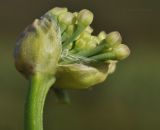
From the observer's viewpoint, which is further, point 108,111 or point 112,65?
point 108,111

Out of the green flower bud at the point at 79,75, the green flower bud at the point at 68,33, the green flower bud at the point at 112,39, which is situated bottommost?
the green flower bud at the point at 79,75

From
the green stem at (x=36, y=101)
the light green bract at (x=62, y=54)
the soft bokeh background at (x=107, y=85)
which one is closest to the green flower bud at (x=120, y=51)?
the light green bract at (x=62, y=54)

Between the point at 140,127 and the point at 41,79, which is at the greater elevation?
the point at 140,127

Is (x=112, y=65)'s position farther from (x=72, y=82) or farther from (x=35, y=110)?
(x=35, y=110)

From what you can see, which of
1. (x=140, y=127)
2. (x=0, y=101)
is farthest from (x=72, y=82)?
(x=0, y=101)

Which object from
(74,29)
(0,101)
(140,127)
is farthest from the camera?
(0,101)

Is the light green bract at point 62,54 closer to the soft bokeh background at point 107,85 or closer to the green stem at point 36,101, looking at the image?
the green stem at point 36,101

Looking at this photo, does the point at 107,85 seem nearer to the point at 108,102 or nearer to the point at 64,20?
the point at 108,102
